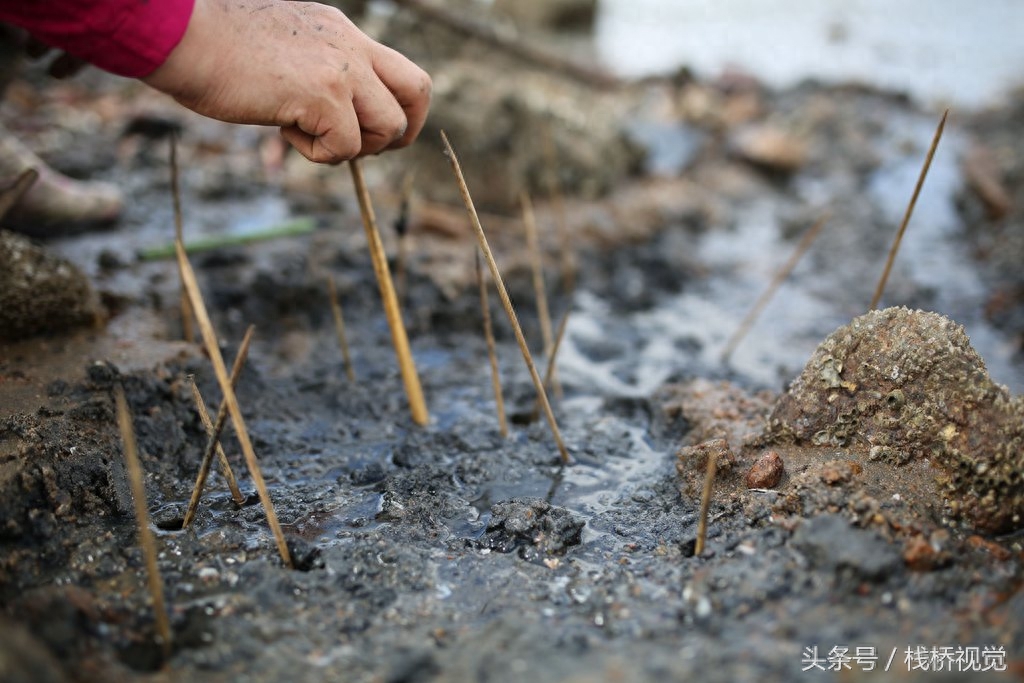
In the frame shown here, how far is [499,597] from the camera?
5.21 feet

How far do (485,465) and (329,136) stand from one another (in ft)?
3.33

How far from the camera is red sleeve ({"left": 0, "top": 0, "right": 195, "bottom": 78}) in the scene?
1.48 m

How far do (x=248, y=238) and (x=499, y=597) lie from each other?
90.0 inches

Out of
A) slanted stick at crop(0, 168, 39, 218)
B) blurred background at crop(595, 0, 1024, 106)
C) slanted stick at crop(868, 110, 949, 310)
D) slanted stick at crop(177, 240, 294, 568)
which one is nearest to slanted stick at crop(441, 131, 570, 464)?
slanted stick at crop(177, 240, 294, 568)

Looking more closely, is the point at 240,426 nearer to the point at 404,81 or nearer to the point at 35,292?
the point at 404,81

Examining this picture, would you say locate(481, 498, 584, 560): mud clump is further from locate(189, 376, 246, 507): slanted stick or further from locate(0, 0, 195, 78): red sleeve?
locate(0, 0, 195, 78): red sleeve

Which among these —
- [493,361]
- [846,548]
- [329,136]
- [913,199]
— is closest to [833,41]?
[913,199]

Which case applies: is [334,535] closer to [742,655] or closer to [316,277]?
[742,655]

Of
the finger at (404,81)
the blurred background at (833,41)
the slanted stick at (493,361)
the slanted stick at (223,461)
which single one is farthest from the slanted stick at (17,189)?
the blurred background at (833,41)

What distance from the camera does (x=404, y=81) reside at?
183 centimetres

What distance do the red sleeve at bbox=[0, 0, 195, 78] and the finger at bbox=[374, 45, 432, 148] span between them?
44 cm

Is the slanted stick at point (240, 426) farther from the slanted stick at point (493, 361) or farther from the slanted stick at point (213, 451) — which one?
the slanted stick at point (493, 361)

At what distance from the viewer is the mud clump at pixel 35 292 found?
220cm

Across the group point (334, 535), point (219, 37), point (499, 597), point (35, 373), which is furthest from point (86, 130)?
point (499, 597)
